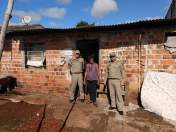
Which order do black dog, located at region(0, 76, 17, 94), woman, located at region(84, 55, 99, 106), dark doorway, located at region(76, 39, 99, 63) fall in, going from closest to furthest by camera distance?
woman, located at region(84, 55, 99, 106) → dark doorway, located at region(76, 39, 99, 63) → black dog, located at region(0, 76, 17, 94)

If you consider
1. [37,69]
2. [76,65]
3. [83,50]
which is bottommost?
[37,69]

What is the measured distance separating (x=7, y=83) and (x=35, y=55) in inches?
66.3

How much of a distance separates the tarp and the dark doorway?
8.42 ft

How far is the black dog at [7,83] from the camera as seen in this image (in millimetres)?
11039

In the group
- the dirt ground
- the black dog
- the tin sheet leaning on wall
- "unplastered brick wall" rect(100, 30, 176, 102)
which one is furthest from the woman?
the black dog

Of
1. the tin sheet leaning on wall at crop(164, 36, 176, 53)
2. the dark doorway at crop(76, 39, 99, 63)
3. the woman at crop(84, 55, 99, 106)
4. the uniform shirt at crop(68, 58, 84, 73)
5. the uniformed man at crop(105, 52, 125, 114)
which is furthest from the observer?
the dark doorway at crop(76, 39, 99, 63)

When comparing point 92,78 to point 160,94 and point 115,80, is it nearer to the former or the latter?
point 115,80

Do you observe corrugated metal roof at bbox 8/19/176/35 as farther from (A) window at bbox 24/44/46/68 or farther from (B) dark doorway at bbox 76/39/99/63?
(A) window at bbox 24/44/46/68

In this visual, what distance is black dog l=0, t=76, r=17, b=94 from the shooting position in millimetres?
11039

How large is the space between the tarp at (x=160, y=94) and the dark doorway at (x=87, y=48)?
101 inches

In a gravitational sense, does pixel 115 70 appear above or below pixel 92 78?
above

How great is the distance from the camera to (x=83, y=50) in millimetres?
10844

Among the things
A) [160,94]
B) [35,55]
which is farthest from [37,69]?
[160,94]

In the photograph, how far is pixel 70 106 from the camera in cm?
880
